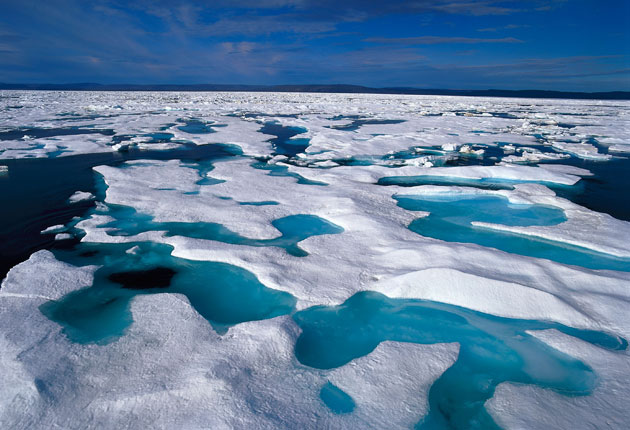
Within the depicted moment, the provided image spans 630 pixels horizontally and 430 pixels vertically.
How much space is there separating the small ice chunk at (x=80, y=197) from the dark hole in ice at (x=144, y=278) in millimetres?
3160

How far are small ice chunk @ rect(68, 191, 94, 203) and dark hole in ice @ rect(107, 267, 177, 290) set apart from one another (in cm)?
316

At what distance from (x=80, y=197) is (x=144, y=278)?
3.53 meters

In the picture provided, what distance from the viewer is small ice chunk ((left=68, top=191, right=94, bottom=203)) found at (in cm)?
606

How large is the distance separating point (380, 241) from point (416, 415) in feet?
8.05

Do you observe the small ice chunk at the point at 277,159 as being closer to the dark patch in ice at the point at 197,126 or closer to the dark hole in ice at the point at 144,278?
the dark hole in ice at the point at 144,278

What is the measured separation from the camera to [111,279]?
3.63 meters

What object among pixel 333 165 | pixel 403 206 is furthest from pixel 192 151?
pixel 403 206

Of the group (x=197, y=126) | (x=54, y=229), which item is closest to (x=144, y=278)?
(x=54, y=229)

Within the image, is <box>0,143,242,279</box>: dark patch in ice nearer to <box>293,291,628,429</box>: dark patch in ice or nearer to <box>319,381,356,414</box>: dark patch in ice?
<box>293,291,628,429</box>: dark patch in ice

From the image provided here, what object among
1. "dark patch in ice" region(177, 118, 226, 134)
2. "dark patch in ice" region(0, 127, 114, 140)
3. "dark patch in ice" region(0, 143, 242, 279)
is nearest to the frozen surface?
"dark patch in ice" region(0, 143, 242, 279)

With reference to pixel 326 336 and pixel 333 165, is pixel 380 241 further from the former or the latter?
pixel 333 165

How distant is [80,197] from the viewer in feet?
20.3

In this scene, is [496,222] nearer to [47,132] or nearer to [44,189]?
[44,189]

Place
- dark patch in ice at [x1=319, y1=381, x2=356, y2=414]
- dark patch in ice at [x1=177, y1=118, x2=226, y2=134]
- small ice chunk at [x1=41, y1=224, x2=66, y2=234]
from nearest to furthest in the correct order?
dark patch in ice at [x1=319, y1=381, x2=356, y2=414], small ice chunk at [x1=41, y1=224, x2=66, y2=234], dark patch in ice at [x1=177, y1=118, x2=226, y2=134]
